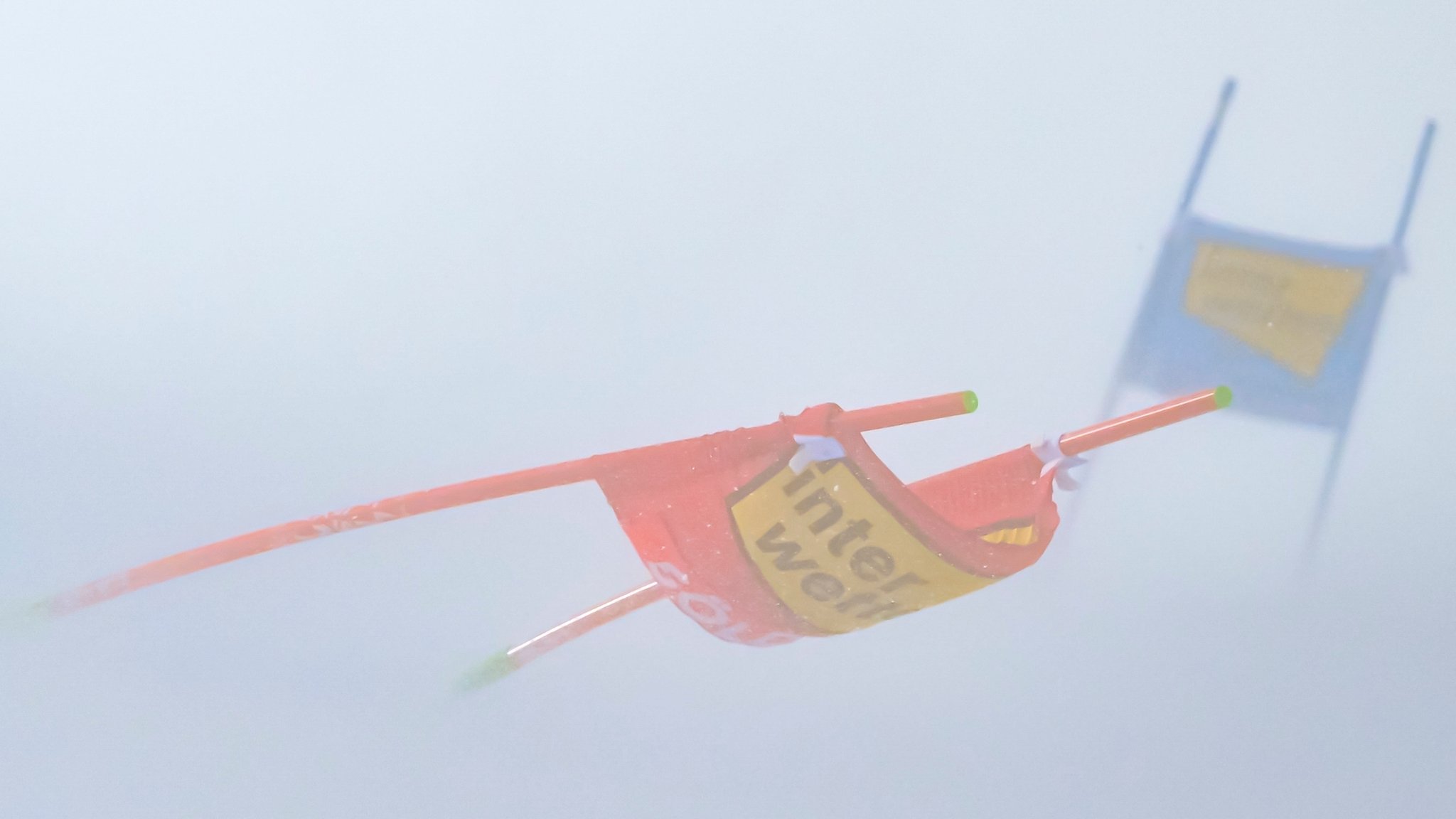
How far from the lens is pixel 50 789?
6.28 feet

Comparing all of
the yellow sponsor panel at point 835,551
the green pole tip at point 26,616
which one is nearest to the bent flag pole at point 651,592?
the yellow sponsor panel at point 835,551

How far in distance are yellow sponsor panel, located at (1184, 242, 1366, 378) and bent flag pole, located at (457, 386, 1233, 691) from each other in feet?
0.67

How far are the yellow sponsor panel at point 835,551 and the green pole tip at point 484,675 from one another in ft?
2.70

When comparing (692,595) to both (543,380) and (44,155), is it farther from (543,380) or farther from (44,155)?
(44,155)

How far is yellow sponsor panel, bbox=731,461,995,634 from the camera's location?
3.88ft

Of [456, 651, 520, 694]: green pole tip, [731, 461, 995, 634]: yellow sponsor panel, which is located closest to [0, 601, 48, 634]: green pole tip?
[456, 651, 520, 694]: green pole tip

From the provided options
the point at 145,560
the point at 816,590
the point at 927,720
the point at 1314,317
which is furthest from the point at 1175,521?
the point at 145,560

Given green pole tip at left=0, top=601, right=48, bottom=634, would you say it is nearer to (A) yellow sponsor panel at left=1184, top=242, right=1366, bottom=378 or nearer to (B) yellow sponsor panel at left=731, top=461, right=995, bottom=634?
(B) yellow sponsor panel at left=731, top=461, right=995, bottom=634

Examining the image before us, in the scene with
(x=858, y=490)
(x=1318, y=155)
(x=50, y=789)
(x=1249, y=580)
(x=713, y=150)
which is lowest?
(x=50, y=789)

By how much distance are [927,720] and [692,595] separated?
864mm

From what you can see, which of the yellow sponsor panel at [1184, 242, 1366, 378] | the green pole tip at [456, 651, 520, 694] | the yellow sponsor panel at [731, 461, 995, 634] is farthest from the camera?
the green pole tip at [456, 651, 520, 694]

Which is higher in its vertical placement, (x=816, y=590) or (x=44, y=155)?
(x=44, y=155)

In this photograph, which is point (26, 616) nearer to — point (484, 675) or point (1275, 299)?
point (484, 675)

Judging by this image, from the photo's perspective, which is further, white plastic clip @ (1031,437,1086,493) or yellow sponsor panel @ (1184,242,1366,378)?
yellow sponsor panel @ (1184,242,1366,378)
